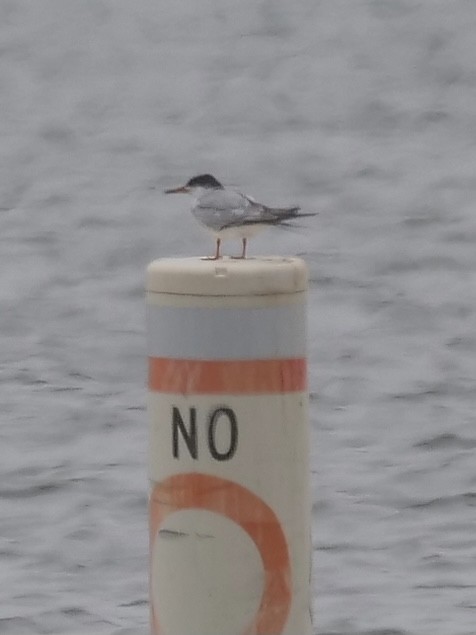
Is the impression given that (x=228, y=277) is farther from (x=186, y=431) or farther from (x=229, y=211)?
(x=229, y=211)

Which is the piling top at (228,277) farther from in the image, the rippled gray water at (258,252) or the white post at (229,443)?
the rippled gray water at (258,252)

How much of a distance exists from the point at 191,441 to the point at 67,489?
121 inches

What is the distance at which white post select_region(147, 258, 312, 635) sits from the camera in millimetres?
4023

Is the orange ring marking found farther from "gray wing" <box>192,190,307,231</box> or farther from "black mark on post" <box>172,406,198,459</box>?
"gray wing" <box>192,190,307,231</box>

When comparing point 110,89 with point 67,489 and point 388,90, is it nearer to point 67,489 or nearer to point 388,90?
point 388,90

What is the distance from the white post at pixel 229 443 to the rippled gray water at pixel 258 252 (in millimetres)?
1465

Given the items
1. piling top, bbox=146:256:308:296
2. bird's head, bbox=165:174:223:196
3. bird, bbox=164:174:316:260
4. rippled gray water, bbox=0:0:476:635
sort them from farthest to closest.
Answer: rippled gray water, bbox=0:0:476:635 → bird's head, bbox=165:174:223:196 → bird, bbox=164:174:316:260 → piling top, bbox=146:256:308:296

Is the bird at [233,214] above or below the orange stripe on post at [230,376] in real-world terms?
above

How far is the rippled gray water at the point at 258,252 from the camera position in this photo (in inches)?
247

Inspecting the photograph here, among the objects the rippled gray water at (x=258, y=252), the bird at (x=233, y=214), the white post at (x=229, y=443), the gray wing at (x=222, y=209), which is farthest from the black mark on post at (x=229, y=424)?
the rippled gray water at (x=258, y=252)

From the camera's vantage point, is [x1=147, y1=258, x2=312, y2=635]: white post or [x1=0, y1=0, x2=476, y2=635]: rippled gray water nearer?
[x1=147, y1=258, x2=312, y2=635]: white post

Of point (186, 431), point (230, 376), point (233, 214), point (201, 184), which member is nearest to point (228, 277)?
point (230, 376)

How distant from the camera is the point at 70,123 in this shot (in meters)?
12.9

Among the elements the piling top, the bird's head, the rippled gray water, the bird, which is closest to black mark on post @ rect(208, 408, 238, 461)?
the piling top
